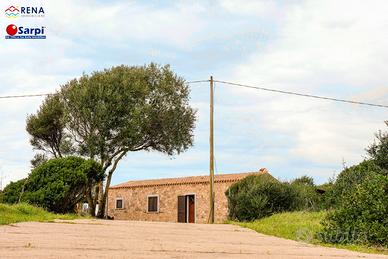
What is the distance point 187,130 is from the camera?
105 ft

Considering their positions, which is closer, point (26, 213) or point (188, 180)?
point (26, 213)

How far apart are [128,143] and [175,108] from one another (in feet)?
12.3

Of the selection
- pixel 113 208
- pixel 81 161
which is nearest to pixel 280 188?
pixel 81 161

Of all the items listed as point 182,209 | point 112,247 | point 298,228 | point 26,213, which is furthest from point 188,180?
point 112,247

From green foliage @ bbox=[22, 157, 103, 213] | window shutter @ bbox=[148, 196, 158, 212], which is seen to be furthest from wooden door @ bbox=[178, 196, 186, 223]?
green foliage @ bbox=[22, 157, 103, 213]

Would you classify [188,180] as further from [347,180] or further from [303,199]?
[347,180]

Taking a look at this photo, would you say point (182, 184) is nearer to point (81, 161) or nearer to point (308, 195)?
point (308, 195)

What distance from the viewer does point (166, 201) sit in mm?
35812

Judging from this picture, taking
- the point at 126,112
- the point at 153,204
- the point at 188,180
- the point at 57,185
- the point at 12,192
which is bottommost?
the point at 153,204

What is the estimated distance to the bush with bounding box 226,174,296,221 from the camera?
2231 centimetres

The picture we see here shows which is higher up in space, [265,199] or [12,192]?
[12,192]

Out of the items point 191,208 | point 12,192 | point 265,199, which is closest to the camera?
point 12,192

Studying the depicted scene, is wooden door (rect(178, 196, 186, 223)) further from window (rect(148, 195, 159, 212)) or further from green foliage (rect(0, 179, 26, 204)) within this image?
green foliage (rect(0, 179, 26, 204))

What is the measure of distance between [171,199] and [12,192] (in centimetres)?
1584
